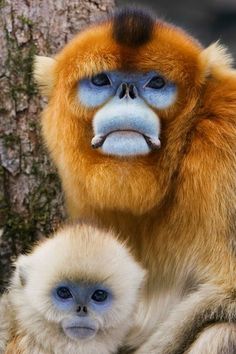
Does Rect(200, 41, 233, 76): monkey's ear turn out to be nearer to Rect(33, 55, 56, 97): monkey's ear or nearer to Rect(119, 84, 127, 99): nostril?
Rect(119, 84, 127, 99): nostril

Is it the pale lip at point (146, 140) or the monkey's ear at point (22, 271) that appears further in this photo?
the monkey's ear at point (22, 271)

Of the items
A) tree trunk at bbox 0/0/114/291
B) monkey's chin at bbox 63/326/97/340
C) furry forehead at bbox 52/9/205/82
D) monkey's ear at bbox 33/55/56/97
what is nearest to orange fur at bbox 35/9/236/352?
furry forehead at bbox 52/9/205/82

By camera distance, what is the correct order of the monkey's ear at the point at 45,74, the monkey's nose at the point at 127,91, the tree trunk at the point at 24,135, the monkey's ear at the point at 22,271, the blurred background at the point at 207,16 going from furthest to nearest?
the blurred background at the point at 207,16, the tree trunk at the point at 24,135, the monkey's ear at the point at 45,74, the monkey's ear at the point at 22,271, the monkey's nose at the point at 127,91

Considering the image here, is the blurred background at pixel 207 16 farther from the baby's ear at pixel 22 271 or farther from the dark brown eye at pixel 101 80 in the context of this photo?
the baby's ear at pixel 22 271

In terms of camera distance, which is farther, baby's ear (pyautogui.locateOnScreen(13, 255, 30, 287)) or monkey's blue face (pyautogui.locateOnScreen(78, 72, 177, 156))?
baby's ear (pyautogui.locateOnScreen(13, 255, 30, 287))

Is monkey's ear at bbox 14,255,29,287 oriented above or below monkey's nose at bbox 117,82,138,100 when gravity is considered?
below

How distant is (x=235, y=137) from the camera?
12.9 ft

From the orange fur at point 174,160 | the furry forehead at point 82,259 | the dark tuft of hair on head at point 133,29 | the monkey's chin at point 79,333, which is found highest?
the dark tuft of hair on head at point 133,29

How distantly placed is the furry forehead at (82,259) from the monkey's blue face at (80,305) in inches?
1.5

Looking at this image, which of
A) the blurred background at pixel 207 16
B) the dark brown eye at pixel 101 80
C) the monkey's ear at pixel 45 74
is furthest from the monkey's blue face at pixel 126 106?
the blurred background at pixel 207 16

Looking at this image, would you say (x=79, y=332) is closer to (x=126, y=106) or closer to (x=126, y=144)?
(x=126, y=144)

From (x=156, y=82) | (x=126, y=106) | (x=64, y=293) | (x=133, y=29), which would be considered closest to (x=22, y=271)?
(x=64, y=293)

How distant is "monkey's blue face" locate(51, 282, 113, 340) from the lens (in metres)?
3.76

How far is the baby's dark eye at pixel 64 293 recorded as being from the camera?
3.82 meters
